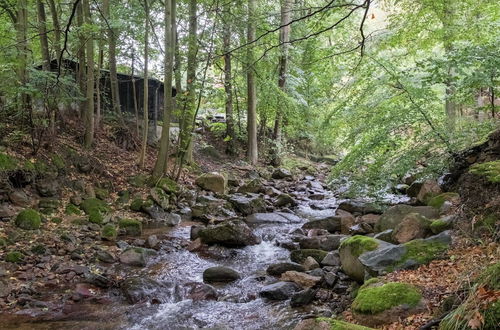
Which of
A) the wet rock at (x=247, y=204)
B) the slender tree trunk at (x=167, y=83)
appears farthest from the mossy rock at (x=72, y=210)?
the wet rock at (x=247, y=204)

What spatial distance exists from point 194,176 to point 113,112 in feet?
11.2

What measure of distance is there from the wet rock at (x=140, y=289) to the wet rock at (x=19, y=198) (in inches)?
135

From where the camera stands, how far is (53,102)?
913 cm

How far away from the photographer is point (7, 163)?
7.78 metres

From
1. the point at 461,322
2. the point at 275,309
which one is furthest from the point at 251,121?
the point at 461,322

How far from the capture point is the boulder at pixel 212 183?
12.4 m

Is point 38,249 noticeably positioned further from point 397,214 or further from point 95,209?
point 397,214

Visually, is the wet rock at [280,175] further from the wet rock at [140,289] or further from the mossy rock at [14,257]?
the mossy rock at [14,257]

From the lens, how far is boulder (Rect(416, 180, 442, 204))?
809 cm

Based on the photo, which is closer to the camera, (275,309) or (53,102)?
(275,309)

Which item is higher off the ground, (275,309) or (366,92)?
(366,92)

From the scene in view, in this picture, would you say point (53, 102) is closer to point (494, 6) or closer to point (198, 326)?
point (198, 326)

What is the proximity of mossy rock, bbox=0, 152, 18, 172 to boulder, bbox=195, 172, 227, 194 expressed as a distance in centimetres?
552

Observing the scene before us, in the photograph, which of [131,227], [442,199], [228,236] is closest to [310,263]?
[228,236]
